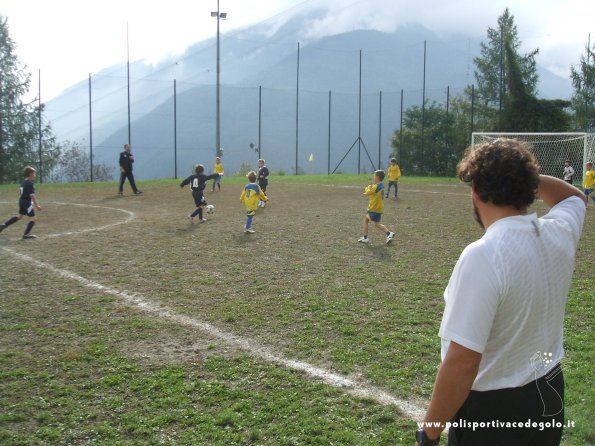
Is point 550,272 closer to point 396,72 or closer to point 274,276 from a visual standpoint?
point 274,276

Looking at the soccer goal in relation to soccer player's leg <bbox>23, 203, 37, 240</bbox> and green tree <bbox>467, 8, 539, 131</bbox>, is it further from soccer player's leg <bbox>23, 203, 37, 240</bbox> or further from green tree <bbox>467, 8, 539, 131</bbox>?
soccer player's leg <bbox>23, 203, 37, 240</bbox>

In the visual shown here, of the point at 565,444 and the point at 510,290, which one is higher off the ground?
the point at 510,290

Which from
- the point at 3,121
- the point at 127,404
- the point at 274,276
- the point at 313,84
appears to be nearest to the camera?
the point at 127,404

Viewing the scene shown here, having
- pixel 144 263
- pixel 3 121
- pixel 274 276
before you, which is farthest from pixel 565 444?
pixel 3 121

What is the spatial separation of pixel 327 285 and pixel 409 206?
10929mm

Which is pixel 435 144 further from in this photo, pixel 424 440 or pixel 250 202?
pixel 424 440

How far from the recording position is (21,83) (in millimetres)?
35875

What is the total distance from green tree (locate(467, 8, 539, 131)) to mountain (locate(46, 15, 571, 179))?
11.8 ft

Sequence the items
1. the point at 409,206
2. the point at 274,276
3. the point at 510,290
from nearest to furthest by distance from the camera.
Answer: the point at 510,290 < the point at 274,276 < the point at 409,206

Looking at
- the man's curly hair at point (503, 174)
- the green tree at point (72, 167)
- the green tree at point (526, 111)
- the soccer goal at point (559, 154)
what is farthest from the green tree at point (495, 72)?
the man's curly hair at point (503, 174)

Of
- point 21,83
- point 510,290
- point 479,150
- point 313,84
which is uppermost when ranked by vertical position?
point 313,84

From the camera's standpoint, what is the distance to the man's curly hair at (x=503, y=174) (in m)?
2.02

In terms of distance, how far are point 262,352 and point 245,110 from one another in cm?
7560

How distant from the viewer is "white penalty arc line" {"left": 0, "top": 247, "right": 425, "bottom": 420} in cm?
418
